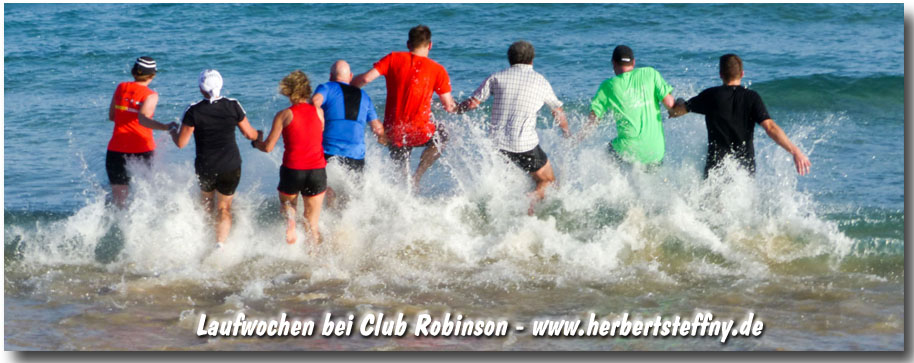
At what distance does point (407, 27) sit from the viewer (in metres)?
18.3

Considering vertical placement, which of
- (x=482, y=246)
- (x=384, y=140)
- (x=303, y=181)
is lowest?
(x=482, y=246)

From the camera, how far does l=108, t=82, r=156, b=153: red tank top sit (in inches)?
283

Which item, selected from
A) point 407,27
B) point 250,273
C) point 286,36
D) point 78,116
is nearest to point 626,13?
point 407,27

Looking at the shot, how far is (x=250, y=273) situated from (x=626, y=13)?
42.8 feet

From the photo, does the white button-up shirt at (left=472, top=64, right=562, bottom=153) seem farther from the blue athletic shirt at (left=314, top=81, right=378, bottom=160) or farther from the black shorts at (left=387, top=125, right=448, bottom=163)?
the blue athletic shirt at (left=314, top=81, right=378, bottom=160)

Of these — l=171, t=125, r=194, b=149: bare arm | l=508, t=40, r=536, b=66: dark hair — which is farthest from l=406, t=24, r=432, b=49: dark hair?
l=171, t=125, r=194, b=149: bare arm

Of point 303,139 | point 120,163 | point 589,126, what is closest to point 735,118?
point 589,126

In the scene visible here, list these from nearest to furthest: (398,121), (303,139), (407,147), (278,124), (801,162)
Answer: (278,124)
(303,139)
(801,162)
(398,121)
(407,147)

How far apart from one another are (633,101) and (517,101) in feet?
2.97

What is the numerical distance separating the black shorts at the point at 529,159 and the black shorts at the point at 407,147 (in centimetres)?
56

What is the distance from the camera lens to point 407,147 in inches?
306

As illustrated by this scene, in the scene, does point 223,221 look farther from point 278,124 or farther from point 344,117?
point 344,117

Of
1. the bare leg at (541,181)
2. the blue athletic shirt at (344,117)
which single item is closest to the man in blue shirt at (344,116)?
the blue athletic shirt at (344,117)

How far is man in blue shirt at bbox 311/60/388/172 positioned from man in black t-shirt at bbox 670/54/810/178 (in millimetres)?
2509
